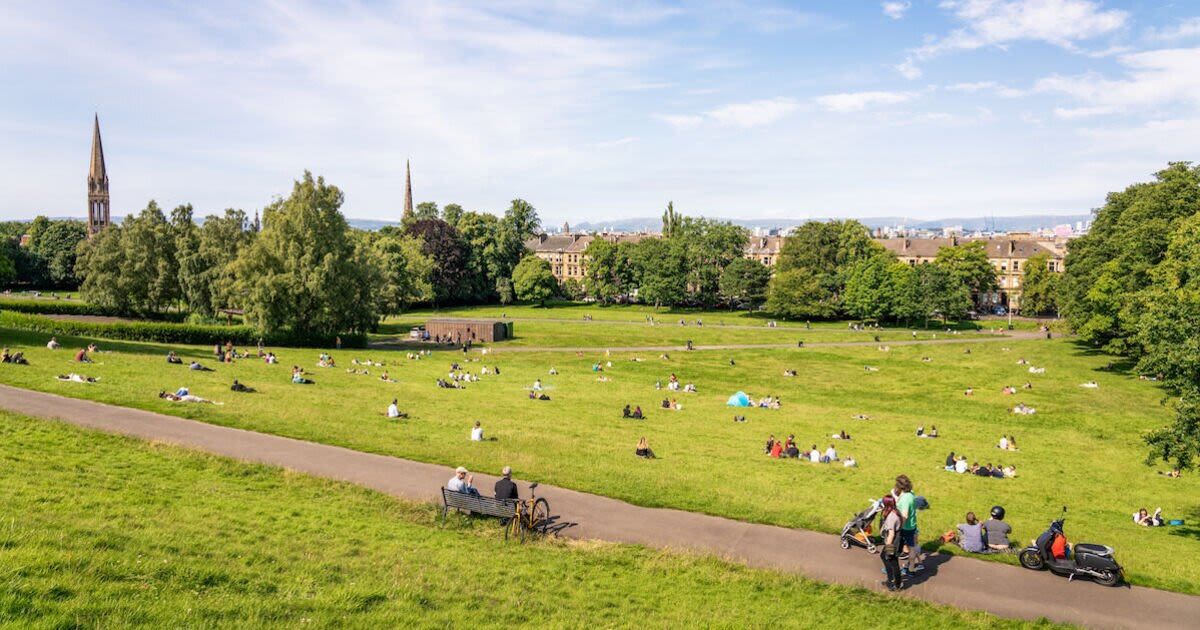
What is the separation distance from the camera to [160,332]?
56.6m

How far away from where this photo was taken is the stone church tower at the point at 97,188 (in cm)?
15262

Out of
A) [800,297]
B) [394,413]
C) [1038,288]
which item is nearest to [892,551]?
[394,413]

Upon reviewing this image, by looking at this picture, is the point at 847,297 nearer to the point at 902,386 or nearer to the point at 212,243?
the point at 902,386

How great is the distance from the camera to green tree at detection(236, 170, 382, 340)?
59.0m

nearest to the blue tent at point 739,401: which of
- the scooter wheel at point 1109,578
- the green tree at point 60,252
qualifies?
the scooter wheel at point 1109,578

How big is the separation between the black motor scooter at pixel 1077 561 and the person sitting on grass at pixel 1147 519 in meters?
7.74

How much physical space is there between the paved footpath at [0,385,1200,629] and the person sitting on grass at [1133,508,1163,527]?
14.2ft

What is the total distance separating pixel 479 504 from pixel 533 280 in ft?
345

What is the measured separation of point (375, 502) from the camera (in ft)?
60.1

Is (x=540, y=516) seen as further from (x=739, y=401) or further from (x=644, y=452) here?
(x=739, y=401)

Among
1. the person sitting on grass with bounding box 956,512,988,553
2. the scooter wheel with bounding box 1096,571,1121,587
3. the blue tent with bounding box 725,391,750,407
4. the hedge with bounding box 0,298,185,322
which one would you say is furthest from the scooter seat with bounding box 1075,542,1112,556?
the hedge with bounding box 0,298,185,322

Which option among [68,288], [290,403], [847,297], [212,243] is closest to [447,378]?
[290,403]

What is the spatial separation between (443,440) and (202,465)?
788 centimetres

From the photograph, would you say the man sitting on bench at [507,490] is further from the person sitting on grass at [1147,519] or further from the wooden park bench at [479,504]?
the person sitting on grass at [1147,519]
